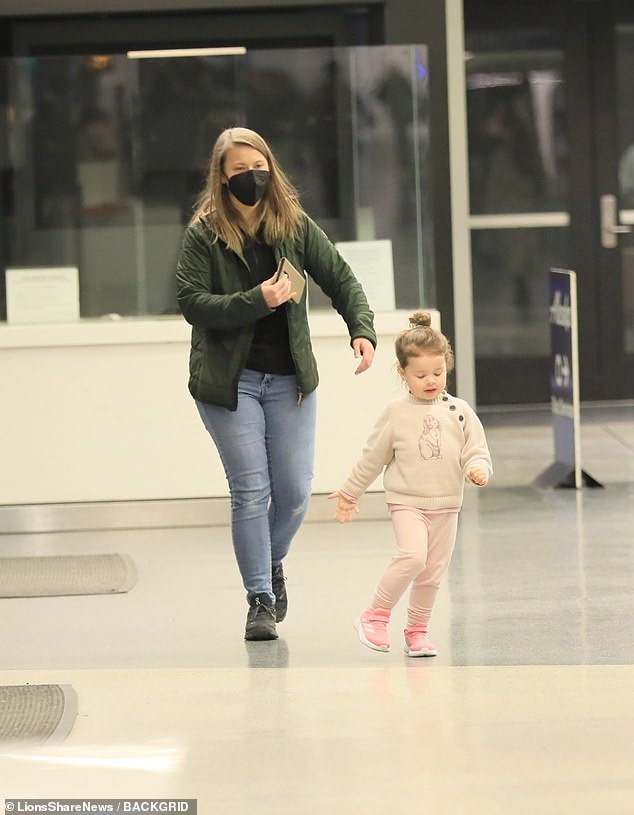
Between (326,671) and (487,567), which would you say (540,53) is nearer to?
(487,567)

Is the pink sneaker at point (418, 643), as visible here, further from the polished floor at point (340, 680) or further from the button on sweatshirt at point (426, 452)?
the button on sweatshirt at point (426, 452)

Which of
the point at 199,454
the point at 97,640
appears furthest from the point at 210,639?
the point at 199,454

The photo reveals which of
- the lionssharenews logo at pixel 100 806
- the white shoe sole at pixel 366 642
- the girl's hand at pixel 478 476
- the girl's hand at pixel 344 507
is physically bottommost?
the lionssharenews logo at pixel 100 806

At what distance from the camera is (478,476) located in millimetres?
4508

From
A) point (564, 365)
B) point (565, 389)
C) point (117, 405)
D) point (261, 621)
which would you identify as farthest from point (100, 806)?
point (564, 365)

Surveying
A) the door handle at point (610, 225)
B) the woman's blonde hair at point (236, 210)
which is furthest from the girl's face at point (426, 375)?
the door handle at point (610, 225)

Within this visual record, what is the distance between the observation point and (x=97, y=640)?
5.23 meters

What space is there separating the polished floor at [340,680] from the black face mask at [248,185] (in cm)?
144

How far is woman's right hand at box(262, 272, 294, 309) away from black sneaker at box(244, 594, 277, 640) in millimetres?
1009

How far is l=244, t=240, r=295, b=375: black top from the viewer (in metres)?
4.98

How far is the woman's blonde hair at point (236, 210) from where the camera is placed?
496cm

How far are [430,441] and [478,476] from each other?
24cm

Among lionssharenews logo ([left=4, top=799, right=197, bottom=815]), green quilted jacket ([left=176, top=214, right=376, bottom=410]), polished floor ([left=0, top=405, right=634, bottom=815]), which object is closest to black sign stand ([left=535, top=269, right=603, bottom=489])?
polished floor ([left=0, top=405, right=634, bottom=815])

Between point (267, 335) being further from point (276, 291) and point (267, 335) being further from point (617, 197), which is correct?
point (617, 197)
